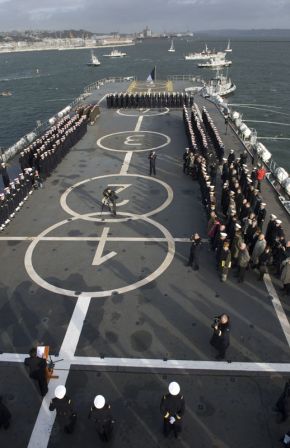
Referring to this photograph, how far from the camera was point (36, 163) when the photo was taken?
80.9 ft

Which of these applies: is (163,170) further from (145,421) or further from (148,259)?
(145,421)

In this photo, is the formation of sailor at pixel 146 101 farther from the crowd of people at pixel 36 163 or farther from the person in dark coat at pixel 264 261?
the person in dark coat at pixel 264 261

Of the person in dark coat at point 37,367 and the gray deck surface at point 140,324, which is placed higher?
the person in dark coat at point 37,367

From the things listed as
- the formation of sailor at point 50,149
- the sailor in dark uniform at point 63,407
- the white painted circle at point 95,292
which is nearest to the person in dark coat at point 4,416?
the sailor in dark uniform at point 63,407

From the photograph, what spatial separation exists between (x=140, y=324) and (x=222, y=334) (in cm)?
326

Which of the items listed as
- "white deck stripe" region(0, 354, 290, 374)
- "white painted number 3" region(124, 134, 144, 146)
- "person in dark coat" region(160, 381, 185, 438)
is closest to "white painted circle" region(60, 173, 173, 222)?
"white painted number 3" region(124, 134, 144, 146)

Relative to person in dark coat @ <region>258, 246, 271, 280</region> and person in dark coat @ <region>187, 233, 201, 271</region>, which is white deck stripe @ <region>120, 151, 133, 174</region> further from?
person in dark coat @ <region>258, 246, 271, 280</region>

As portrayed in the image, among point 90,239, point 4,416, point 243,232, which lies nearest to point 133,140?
point 90,239

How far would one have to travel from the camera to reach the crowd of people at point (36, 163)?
1983cm

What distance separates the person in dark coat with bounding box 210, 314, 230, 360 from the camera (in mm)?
10852

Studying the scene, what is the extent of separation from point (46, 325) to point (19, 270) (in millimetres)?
4006

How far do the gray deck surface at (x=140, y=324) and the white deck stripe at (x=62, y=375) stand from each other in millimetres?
197

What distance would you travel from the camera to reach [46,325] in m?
12.8

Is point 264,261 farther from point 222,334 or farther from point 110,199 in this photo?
point 110,199
